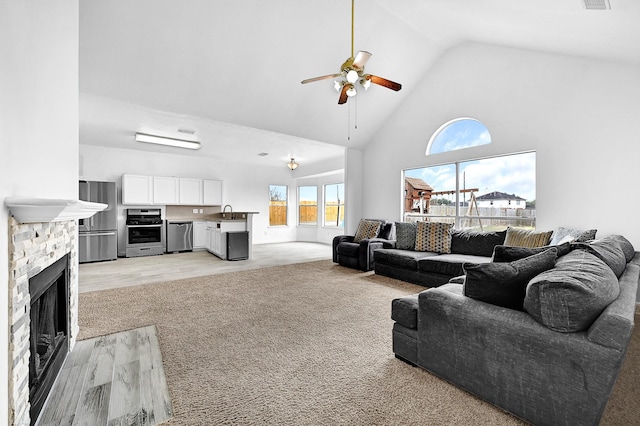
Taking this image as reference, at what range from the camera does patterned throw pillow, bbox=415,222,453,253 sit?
4691 mm

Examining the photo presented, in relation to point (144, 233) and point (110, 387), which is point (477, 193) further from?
point (144, 233)

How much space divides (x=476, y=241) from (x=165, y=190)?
6977 millimetres

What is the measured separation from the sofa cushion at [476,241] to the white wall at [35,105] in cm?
483

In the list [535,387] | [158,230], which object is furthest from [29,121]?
[158,230]

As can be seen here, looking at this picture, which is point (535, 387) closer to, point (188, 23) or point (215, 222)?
point (188, 23)

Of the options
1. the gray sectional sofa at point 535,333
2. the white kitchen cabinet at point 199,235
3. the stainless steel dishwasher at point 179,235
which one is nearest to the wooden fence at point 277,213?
the white kitchen cabinet at point 199,235

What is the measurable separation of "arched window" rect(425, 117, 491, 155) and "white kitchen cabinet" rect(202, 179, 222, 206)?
5.57 meters

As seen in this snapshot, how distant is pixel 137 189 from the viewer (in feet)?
22.5

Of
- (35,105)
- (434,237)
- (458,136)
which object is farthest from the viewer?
(458,136)

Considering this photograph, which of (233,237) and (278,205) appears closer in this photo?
(233,237)

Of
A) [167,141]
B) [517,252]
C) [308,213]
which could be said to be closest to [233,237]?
[167,141]

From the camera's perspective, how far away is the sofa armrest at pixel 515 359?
51.7 inches

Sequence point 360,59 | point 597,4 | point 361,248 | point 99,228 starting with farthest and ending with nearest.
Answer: point 99,228, point 361,248, point 360,59, point 597,4

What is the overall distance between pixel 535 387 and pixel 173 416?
6.32 feet
